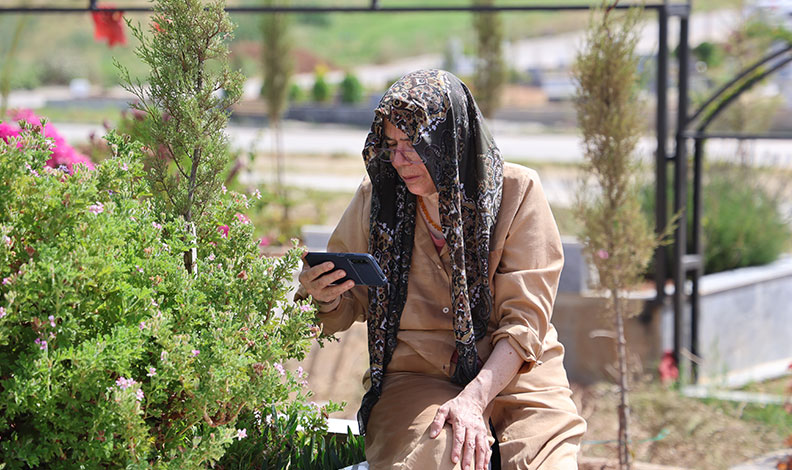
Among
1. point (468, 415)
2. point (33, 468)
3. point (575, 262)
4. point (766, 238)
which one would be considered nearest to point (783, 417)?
point (575, 262)

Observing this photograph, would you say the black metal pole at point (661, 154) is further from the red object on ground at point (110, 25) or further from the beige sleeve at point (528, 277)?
the red object on ground at point (110, 25)

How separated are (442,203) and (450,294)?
10.7 inches

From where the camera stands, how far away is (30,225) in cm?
197

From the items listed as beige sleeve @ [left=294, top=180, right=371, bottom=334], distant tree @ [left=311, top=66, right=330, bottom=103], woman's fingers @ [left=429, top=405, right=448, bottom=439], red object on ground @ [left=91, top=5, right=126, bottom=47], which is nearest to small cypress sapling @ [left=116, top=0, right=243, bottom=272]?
beige sleeve @ [left=294, top=180, right=371, bottom=334]

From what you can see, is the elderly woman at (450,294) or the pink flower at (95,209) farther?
the elderly woman at (450,294)

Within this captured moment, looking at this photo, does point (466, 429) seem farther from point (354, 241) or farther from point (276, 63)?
point (276, 63)

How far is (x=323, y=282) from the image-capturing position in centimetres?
238

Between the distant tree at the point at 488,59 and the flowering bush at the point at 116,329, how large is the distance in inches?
397

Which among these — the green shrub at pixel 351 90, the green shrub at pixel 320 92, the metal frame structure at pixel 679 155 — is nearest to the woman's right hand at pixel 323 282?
the metal frame structure at pixel 679 155

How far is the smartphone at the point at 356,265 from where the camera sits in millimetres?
2311

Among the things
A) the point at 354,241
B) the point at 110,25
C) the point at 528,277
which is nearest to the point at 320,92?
the point at 110,25

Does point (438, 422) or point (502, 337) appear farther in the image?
point (502, 337)

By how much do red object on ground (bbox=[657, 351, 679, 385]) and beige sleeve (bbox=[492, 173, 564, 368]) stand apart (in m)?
2.94

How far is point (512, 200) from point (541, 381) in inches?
19.6
